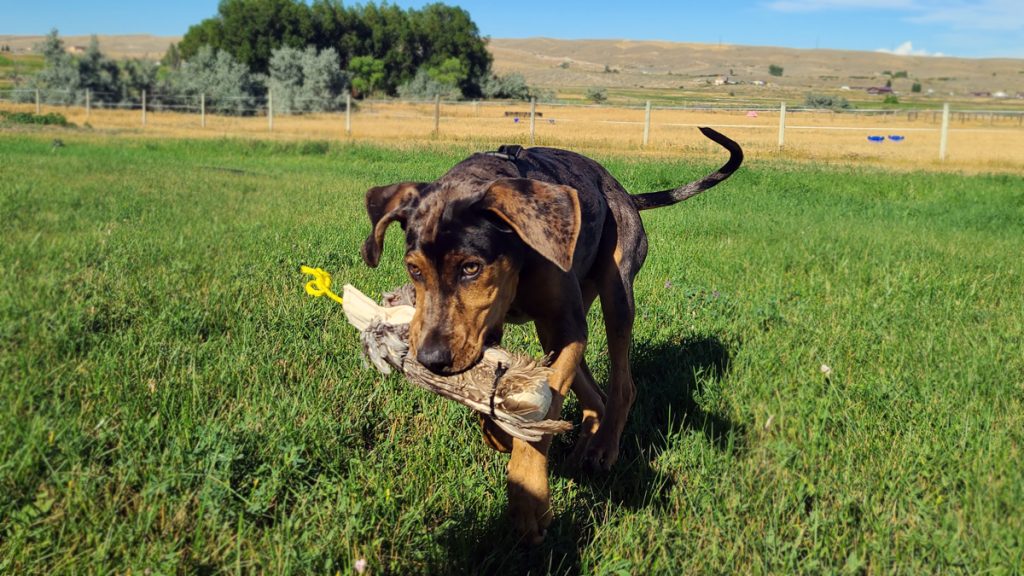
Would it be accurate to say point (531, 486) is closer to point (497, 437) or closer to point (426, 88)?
point (497, 437)

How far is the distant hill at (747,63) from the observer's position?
299ft

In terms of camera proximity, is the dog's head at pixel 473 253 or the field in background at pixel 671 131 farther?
the field in background at pixel 671 131

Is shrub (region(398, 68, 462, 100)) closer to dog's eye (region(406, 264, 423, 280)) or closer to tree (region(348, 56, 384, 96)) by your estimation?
tree (region(348, 56, 384, 96))

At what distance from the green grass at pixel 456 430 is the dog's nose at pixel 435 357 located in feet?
1.77

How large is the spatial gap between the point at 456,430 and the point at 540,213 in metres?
1.30

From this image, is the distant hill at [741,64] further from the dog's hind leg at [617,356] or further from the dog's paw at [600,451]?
the dog's paw at [600,451]

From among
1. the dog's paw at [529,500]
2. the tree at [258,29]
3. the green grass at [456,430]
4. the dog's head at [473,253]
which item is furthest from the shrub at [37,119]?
the dog's paw at [529,500]

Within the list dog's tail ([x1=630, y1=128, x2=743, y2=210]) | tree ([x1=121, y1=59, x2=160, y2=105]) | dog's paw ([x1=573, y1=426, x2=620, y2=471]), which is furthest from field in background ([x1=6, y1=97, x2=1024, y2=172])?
dog's paw ([x1=573, y1=426, x2=620, y2=471])

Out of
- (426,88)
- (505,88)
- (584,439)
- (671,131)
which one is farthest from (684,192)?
(505,88)

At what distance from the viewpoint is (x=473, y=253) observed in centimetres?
294

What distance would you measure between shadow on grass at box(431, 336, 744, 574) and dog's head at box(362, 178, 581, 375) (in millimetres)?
660

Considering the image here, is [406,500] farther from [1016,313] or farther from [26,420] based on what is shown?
[1016,313]

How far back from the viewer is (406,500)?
10.0ft

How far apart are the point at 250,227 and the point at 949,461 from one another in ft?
22.7
